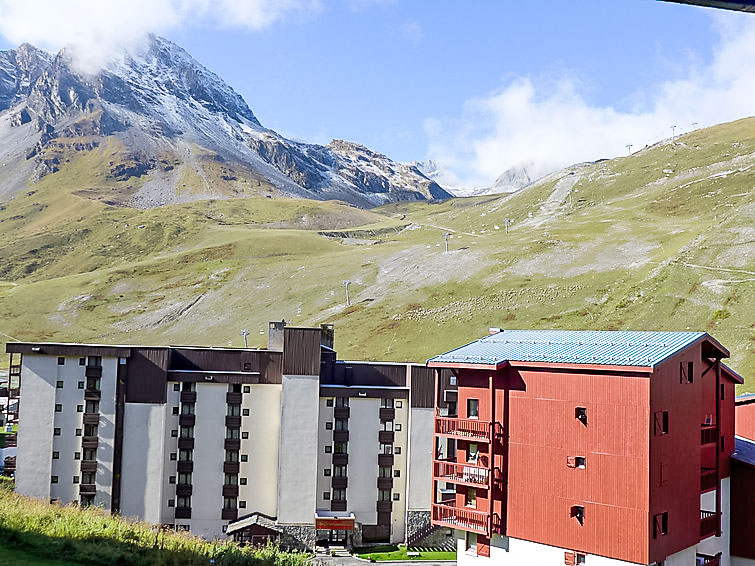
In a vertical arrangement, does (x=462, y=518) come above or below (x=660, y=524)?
below

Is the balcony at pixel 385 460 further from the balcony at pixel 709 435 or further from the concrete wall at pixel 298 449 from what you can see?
the balcony at pixel 709 435

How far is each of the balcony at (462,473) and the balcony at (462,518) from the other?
61.8 inches

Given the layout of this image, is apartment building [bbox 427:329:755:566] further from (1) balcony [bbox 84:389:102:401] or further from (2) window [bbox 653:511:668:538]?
(1) balcony [bbox 84:389:102:401]

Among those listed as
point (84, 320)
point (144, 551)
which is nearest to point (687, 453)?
point (144, 551)

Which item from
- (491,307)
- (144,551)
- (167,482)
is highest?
(491,307)

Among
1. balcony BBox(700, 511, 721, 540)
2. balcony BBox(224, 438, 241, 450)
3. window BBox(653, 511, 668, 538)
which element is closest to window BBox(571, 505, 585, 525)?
window BBox(653, 511, 668, 538)

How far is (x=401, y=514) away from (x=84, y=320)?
500 feet

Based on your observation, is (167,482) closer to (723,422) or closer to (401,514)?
(401,514)

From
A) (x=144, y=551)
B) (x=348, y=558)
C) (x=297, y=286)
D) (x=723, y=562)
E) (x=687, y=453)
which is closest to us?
(x=144, y=551)

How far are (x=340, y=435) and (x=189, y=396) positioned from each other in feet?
44.5

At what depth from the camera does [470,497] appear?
144 ft

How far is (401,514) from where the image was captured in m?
65.0

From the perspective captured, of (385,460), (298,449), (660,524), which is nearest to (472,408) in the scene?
(660,524)

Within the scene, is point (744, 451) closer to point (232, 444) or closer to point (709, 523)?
point (709, 523)
